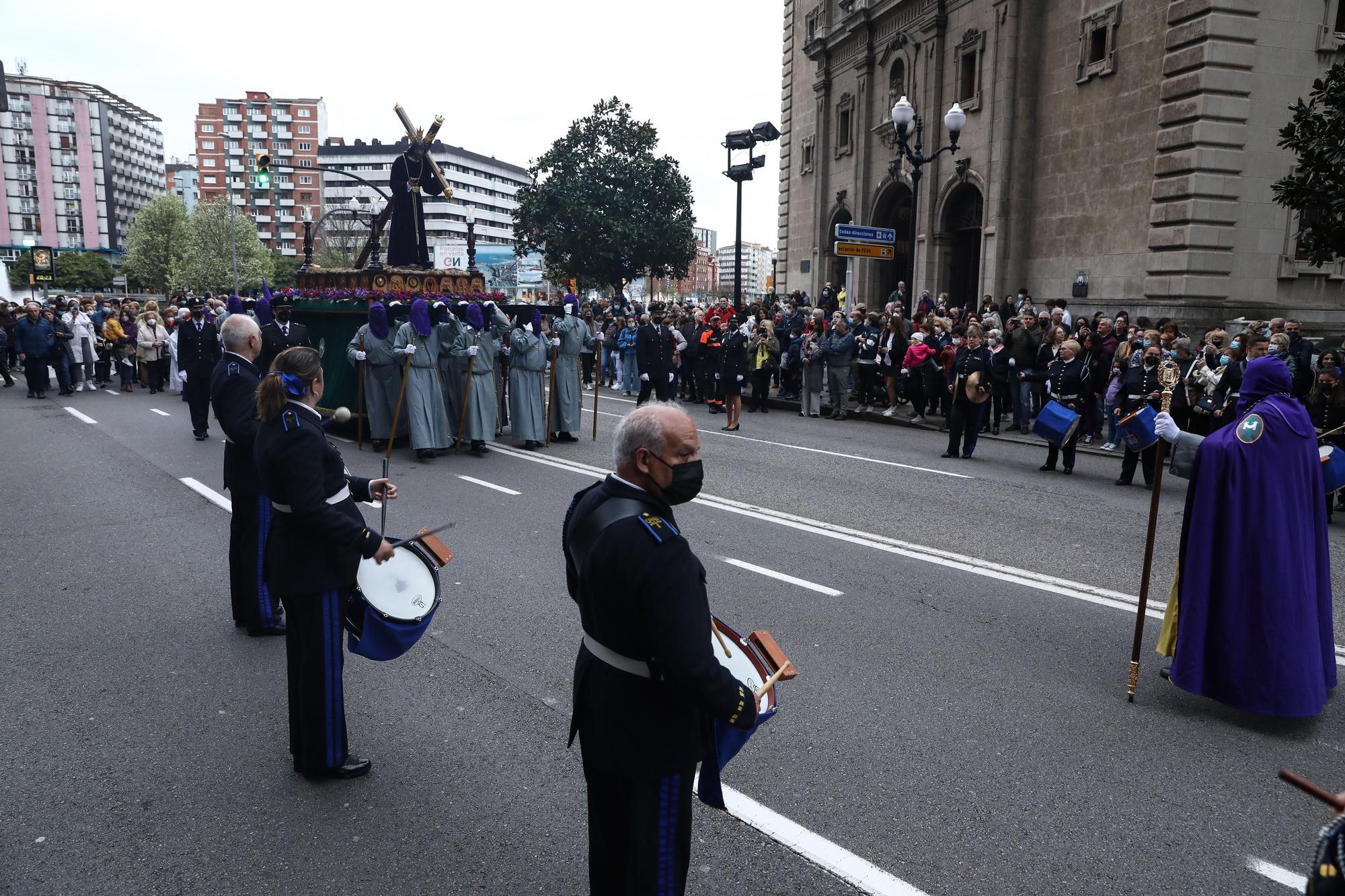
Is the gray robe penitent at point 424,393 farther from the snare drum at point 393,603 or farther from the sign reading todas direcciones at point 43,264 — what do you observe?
the sign reading todas direcciones at point 43,264

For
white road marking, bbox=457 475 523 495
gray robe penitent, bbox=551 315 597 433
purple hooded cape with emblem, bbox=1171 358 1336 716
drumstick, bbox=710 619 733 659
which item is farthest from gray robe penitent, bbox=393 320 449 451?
drumstick, bbox=710 619 733 659

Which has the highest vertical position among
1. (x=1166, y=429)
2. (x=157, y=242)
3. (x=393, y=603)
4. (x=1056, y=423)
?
(x=157, y=242)

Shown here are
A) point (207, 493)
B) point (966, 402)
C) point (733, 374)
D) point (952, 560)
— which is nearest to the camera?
point (952, 560)

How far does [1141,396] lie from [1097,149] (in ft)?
36.2

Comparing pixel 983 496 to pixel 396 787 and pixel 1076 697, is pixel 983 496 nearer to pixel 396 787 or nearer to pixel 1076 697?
pixel 1076 697

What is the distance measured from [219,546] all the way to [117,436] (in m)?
8.19

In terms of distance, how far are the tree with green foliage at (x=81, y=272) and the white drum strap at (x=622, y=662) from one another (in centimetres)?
11440

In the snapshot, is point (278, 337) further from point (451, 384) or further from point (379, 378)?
point (451, 384)

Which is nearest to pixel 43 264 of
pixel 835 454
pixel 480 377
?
pixel 480 377

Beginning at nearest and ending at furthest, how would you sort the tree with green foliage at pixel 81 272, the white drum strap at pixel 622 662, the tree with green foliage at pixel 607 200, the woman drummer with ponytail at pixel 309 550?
1. the white drum strap at pixel 622 662
2. the woman drummer with ponytail at pixel 309 550
3. the tree with green foliage at pixel 607 200
4. the tree with green foliage at pixel 81 272

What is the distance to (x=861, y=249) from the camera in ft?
65.5

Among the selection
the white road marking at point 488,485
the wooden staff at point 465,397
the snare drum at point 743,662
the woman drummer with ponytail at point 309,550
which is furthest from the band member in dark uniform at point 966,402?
the snare drum at point 743,662

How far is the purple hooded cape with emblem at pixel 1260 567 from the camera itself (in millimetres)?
4836

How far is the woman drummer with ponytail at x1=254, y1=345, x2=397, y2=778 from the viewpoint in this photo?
13.3 ft
